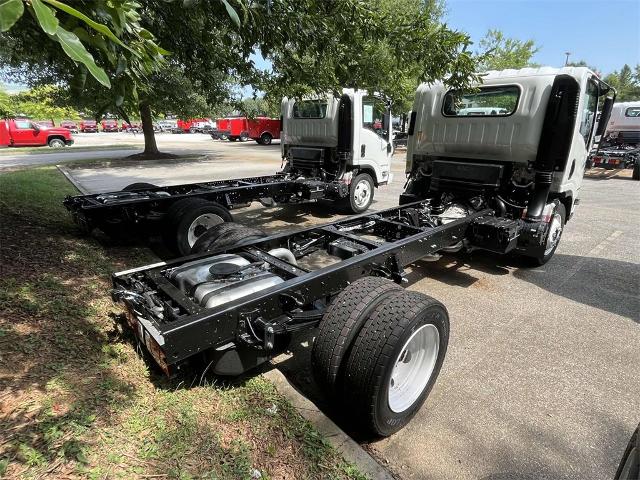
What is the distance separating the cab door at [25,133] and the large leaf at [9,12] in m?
33.1

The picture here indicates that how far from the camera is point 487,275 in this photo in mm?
5141

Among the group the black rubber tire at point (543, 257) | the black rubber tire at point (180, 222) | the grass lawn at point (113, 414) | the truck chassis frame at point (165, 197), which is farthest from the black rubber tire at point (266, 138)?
the grass lawn at point (113, 414)

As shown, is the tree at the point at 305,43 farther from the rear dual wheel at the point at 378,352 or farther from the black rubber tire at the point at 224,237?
the rear dual wheel at the point at 378,352

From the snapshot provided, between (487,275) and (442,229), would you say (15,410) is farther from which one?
(487,275)

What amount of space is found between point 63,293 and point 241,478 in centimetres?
274

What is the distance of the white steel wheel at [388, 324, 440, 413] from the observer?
2.58 meters

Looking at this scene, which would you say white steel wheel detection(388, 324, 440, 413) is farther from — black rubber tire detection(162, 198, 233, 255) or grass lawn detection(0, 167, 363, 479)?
black rubber tire detection(162, 198, 233, 255)

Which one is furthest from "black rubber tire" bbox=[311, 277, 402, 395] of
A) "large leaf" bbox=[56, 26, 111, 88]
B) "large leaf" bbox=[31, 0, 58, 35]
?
"large leaf" bbox=[31, 0, 58, 35]

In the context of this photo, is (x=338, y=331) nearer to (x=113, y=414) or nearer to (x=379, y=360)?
(x=379, y=360)

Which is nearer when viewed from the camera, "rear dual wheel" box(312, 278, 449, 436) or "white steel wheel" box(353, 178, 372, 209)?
"rear dual wheel" box(312, 278, 449, 436)

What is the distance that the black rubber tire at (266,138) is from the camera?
A: 33.1 m

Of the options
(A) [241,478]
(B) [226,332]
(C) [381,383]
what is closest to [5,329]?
(B) [226,332]

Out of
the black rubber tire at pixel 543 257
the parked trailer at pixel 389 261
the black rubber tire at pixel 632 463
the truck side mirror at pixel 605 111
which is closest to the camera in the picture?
the black rubber tire at pixel 632 463

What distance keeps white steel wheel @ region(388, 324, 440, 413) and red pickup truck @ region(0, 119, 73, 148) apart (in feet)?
106
